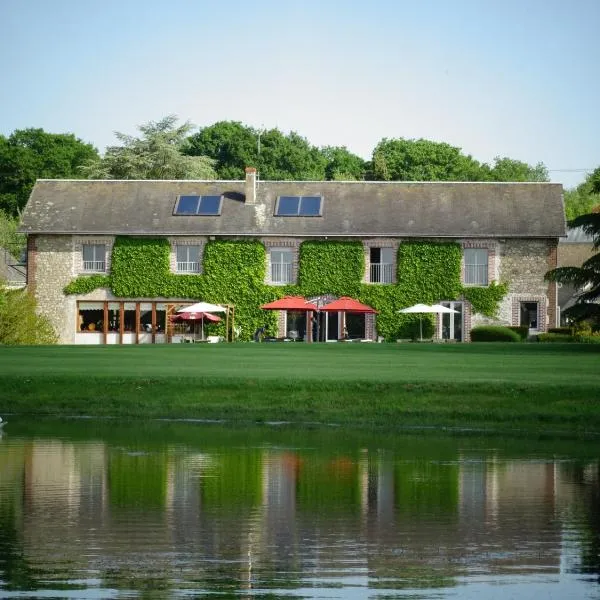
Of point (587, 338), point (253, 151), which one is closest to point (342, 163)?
point (253, 151)

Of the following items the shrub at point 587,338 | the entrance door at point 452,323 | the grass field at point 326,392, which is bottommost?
the grass field at point 326,392

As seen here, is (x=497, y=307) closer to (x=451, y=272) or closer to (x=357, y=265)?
(x=451, y=272)

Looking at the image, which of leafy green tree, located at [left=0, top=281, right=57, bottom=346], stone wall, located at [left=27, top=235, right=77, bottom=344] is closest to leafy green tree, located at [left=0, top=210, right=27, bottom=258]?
stone wall, located at [left=27, top=235, right=77, bottom=344]

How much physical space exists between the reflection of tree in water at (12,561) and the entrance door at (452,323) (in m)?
52.0

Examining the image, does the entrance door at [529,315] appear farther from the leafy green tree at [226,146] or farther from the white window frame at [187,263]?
the leafy green tree at [226,146]

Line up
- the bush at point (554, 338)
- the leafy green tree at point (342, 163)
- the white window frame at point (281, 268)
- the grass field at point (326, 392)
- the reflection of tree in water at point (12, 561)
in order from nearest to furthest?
1. the reflection of tree in water at point (12, 561)
2. the grass field at point (326, 392)
3. the bush at point (554, 338)
4. the white window frame at point (281, 268)
5. the leafy green tree at point (342, 163)

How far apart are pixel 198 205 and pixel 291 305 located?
742 centimetres

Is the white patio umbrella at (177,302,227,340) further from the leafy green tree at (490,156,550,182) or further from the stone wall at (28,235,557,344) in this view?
the leafy green tree at (490,156,550,182)

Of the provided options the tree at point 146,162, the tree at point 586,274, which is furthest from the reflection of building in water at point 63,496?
the tree at point 146,162

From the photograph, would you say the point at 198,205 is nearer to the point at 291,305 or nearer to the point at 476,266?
the point at 291,305

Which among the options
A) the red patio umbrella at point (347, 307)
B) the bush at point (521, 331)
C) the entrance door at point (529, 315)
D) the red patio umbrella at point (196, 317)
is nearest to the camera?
the bush at point (521, 331)

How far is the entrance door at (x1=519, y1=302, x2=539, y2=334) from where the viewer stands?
65.3 metres

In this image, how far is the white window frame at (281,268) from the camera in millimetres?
65625

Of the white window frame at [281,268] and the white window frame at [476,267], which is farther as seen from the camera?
the white window frame at [281,268]
